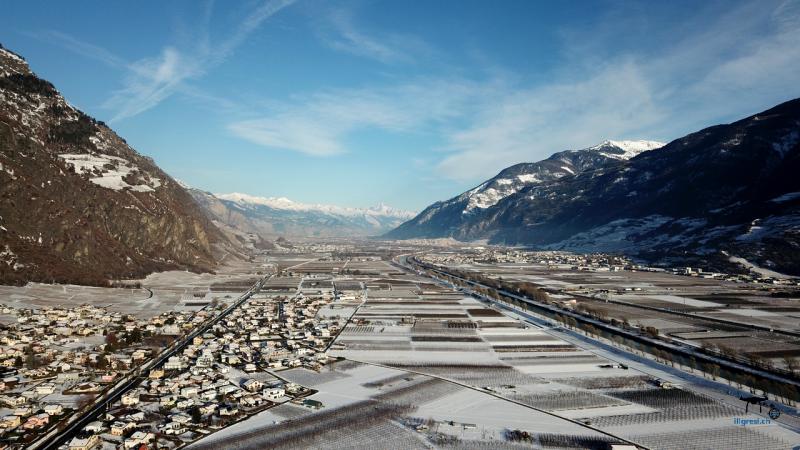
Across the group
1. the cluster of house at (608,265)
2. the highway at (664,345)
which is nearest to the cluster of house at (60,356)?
the highway at (664,345)

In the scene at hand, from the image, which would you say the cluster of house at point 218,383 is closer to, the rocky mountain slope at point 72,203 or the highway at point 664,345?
the highway at point 664,345

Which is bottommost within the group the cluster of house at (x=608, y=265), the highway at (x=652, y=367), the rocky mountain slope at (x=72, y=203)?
the highway at (x=652, y=367)

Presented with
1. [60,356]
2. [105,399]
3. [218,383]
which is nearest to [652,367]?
[218,383]

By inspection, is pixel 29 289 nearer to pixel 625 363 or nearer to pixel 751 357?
pixel 625 363

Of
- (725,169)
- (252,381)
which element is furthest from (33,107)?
(725,169)

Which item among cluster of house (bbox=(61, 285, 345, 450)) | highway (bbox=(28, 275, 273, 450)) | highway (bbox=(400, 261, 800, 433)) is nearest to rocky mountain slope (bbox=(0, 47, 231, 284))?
highway (bbox=(28, 275, 273, 450))
